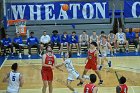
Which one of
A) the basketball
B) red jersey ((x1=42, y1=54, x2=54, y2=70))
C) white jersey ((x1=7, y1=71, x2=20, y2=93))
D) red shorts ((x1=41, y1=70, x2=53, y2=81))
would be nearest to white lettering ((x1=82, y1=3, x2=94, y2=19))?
the basketball

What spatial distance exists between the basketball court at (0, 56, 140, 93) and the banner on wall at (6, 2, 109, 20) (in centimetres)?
491

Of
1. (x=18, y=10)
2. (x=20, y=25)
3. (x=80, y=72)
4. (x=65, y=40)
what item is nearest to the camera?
(x=80, y=72)

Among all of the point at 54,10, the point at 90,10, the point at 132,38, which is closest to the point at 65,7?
the point at 54,10

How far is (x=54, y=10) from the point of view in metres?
26.4

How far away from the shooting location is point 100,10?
26.4 meters

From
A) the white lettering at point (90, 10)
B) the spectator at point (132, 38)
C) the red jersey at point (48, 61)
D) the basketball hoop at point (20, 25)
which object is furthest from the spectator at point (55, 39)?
the red jersey at point (48, 61)

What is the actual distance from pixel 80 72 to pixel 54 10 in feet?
29.6

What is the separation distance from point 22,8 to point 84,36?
515 cm

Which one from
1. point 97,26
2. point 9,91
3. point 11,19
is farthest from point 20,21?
point 9,91

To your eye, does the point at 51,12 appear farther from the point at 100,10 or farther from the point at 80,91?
the point at 80,91

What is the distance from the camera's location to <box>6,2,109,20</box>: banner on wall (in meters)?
26.4

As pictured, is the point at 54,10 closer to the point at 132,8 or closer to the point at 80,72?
the point at 132,8

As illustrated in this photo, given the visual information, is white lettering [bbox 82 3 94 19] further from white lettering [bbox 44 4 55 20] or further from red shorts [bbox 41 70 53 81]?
red shorts [bbox 41 70 53 81]

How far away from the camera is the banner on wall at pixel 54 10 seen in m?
26.4
